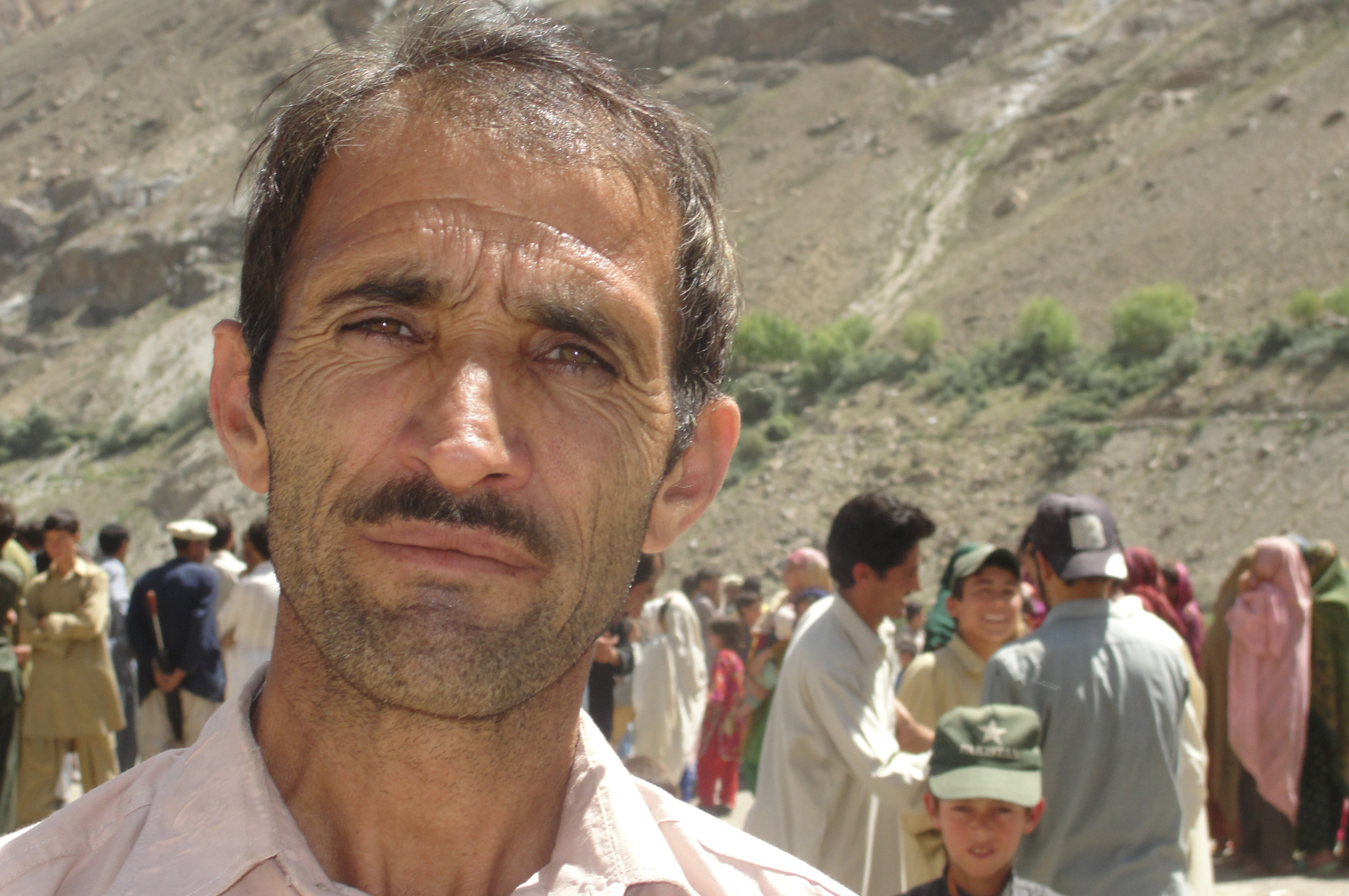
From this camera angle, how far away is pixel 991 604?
169 inches

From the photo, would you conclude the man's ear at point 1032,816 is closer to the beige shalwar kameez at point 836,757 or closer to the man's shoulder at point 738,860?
the beige shalwar kameez at point 836,757

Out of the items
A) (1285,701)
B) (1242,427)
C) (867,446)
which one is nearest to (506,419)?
(1285,701)

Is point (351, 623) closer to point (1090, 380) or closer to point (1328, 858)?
point (1328, 858)

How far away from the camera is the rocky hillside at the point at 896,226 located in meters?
35.8

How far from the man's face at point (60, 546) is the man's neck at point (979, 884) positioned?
16.5ft

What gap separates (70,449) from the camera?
58.9 meters

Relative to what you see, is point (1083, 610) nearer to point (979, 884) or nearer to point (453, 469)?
point (979, 884)

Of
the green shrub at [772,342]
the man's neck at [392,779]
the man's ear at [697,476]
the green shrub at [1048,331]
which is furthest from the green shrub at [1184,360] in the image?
the man's neck at [392,779]

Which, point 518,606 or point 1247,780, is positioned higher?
point 518,606

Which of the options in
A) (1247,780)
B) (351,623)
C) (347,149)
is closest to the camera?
(351,623)

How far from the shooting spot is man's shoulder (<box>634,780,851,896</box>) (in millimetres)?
1253

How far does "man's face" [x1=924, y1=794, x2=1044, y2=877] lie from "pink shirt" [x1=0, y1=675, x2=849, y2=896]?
1.94m

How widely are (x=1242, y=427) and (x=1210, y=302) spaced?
12103 millimetres

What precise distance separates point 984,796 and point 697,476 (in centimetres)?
201
